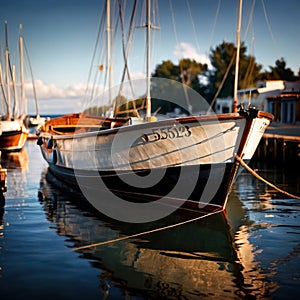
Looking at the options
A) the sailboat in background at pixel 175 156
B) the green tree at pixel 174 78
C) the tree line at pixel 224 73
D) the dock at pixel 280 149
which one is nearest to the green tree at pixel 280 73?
the tree line at pixel 224 73

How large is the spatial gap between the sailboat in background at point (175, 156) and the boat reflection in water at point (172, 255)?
839mm

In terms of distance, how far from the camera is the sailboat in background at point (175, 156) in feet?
35.6

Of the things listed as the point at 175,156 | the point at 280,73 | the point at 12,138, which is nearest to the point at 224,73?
the point at 280,73

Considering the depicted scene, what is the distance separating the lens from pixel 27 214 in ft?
39.3

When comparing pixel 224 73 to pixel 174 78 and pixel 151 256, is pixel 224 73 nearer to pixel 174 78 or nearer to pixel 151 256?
pixel 174 78

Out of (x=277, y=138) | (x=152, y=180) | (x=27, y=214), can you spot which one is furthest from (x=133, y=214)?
(x=277, y=138)

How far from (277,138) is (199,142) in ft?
51.3

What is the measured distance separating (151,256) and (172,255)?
0.44 metres

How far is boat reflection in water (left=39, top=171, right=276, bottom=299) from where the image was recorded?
673 cm

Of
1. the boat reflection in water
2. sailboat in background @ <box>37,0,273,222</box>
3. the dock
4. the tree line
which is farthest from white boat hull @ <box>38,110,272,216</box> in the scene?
the tree line

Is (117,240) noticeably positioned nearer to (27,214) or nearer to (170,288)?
(170,288)

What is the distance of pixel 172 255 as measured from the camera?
837 cm

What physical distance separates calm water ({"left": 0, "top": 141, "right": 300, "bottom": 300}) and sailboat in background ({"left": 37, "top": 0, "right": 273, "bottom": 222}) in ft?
2.79

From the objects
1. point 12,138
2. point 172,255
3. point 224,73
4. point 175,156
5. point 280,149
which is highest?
point 224,73
